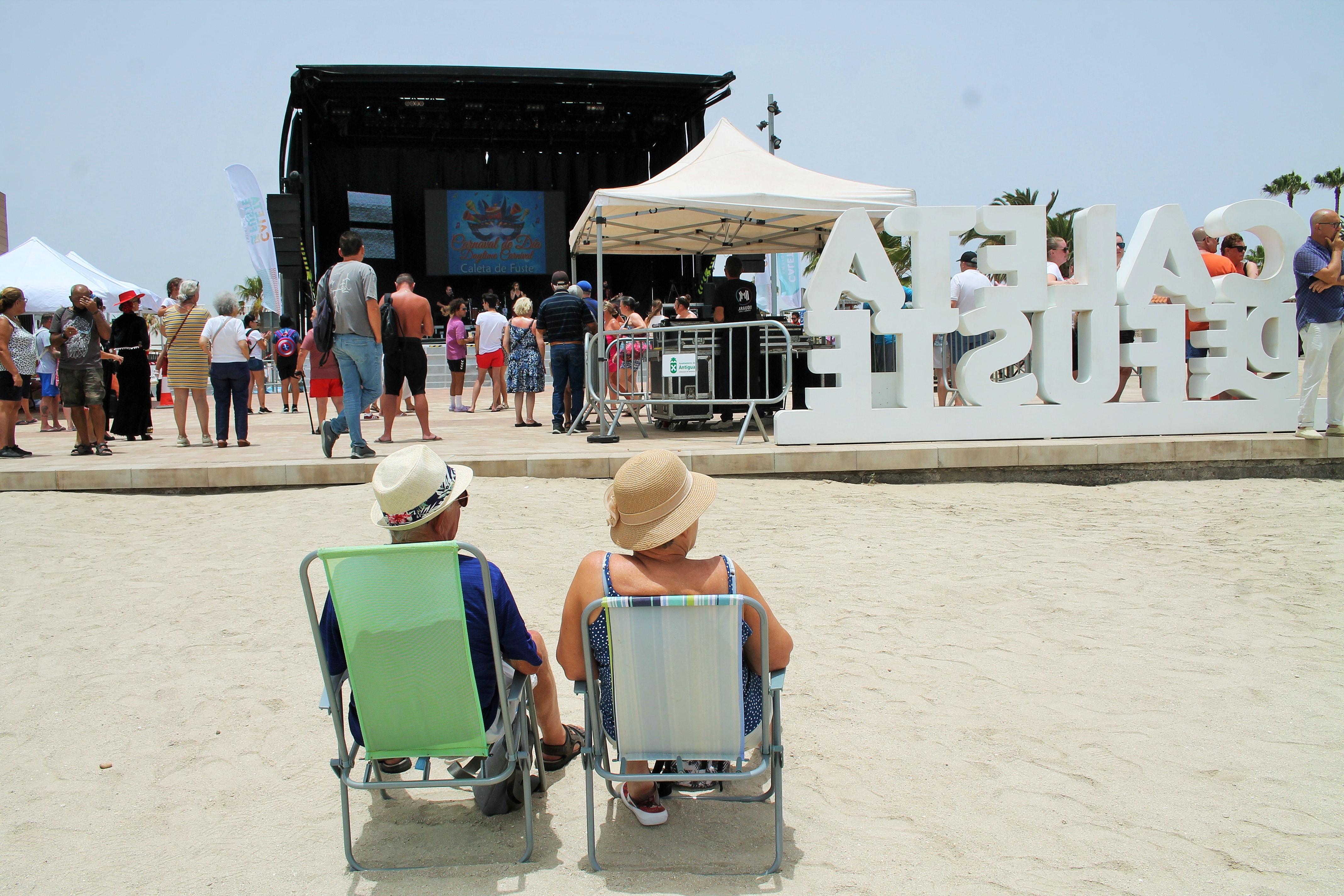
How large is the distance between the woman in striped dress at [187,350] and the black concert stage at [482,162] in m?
12.0

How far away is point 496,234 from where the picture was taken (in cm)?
2505

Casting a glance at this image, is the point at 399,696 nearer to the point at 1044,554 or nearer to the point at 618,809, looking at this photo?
the point at 618,809

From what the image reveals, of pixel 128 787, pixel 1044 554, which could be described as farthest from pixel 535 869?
pixel 1044 554

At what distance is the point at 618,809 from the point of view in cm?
287

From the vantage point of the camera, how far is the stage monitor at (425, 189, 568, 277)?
24.7 metres

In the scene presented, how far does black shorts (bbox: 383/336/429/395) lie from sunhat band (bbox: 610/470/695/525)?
251 inches

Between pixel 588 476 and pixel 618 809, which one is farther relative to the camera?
pixel 588 476

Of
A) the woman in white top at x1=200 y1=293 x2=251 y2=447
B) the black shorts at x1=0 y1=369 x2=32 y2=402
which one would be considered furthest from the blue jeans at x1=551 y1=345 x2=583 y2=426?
the black shorts at x1=0 y1=369 x2=32 y2=402

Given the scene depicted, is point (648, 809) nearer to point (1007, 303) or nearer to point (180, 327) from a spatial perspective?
point (1007, 303)

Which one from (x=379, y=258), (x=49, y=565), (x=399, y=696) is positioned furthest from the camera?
(x=379, y=258)

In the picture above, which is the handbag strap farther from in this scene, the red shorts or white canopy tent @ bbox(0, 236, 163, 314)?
white canopy tent @ bbox(0, 236, 163, 314)

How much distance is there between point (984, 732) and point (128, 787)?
2790 mm

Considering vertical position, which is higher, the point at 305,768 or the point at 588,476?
the point at 588,476

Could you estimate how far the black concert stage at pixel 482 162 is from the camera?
20.7 meters
